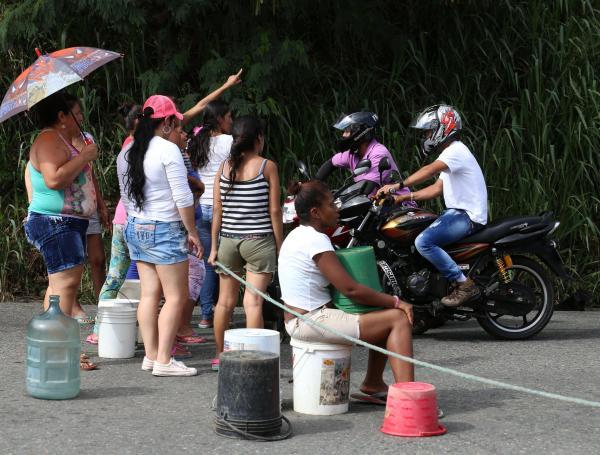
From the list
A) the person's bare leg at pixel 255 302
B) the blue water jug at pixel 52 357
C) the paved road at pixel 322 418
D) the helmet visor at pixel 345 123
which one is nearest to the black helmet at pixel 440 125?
the helmet visor at pixel 345 123

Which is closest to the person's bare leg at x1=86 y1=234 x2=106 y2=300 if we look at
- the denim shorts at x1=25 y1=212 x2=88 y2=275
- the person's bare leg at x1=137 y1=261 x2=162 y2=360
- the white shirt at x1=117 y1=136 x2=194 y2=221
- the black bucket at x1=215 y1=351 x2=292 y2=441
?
the denim shorts at x1=25 y1=212 x2=88 y2=275

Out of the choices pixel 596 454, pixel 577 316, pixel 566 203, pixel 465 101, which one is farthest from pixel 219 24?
pixel 596 454

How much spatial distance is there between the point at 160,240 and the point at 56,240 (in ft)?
2.49

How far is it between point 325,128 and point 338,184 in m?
0.94

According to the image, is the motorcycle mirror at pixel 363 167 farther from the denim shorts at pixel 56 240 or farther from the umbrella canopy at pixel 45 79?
the denim shorts at pixel 56 240

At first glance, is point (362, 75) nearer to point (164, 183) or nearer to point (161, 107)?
point (161, 107)

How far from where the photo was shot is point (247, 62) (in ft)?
38.4

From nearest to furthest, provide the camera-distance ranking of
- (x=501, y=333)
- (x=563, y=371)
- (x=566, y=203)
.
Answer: (x=563, y=371), (x=501, y=333), (x=566, y=203)

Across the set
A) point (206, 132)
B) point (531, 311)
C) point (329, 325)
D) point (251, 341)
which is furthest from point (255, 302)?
point (531, 311)

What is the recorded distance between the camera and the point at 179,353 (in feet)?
26.8

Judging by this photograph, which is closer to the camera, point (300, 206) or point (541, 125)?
point (300, 206)

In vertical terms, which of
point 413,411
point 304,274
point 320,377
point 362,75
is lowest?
point 413,411

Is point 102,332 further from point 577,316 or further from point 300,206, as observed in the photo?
point 577,316

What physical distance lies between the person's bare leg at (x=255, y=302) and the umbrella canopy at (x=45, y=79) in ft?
5.72
